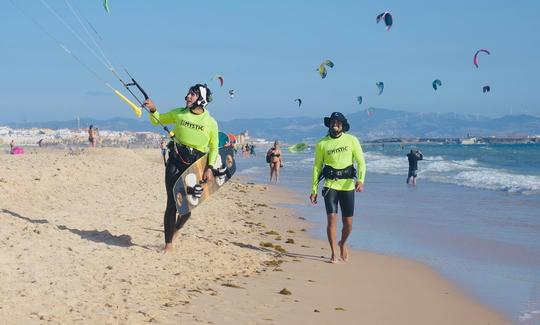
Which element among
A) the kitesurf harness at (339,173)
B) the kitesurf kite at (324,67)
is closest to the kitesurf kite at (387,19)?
the kitesurf kite at (324,67)

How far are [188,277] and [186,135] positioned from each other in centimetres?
152

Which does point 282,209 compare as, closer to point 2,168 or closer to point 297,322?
point 2,168

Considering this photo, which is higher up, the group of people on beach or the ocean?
the group of people on beach

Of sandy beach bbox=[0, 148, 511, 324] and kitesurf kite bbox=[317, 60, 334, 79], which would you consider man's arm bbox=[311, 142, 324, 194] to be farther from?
kitesurf kite bbox=[317, 60, 334, 79]

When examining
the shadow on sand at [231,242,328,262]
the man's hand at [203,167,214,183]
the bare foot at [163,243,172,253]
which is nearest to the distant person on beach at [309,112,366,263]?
the shadow on sand at [231,242,328,262]

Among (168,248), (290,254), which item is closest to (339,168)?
(290,254)

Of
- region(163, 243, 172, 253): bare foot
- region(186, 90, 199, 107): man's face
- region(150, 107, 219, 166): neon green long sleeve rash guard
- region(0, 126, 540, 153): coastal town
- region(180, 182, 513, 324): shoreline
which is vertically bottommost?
region(180, 182, 513, 324): shoreline

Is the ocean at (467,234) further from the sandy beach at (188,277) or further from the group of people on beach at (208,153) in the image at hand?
the group of people on beach at (208,153)

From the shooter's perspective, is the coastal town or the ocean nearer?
the ocean

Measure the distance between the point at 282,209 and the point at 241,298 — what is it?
7.88 metres

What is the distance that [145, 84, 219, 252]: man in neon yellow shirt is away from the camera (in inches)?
253

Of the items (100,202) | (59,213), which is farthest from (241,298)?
(100,202)

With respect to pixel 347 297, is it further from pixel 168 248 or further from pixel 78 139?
pixel 78 139

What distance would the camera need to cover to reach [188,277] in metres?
5.55
